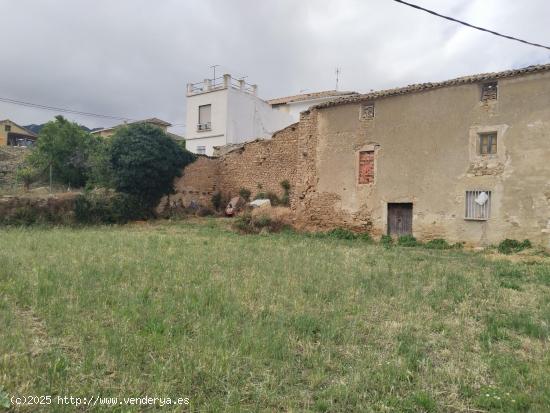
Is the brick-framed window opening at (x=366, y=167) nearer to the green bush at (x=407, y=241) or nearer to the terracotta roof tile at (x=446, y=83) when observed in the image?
the terracotta roof tile at (x=446, y=83)

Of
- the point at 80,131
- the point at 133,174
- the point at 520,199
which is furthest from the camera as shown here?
the point at 80,131

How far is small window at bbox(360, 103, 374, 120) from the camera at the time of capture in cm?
1747

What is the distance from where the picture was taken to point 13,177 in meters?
30.3

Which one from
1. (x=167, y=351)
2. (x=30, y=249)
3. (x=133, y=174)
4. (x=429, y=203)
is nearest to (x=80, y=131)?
(x=133, y=174)

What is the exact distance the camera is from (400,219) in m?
16.7

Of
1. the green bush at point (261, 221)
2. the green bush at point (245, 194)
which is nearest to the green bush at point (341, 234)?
the green bush at point (261, 221)

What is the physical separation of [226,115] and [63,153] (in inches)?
451

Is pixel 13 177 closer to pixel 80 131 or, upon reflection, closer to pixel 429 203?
pixel 80 131

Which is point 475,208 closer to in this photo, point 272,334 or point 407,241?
point 407,241

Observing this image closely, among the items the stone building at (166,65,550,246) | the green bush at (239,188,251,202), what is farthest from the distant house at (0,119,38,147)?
the stone building at (166,65,550,246)

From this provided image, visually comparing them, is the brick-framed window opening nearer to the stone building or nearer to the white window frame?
the stone building

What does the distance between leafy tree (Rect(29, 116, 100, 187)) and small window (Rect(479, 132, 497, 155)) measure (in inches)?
900

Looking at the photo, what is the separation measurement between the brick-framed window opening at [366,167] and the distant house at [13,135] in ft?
157

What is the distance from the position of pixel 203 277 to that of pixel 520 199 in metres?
11.0
